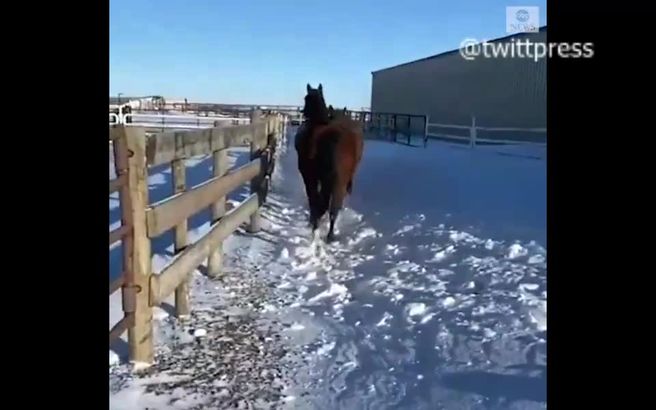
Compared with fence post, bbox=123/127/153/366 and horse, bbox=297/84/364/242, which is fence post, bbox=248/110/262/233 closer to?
horse, bbox=297/84/364/242

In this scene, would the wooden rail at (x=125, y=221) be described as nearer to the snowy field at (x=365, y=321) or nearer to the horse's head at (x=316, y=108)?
the snowy field at (x=365, y=321)

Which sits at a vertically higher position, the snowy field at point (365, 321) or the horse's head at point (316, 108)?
the horse's head at point (316, 108)

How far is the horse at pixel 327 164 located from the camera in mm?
5930

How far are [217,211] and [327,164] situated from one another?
1.47 m

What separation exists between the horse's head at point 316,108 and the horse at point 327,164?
64 mm

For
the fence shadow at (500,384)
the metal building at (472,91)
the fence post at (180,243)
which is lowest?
the fence shadow at (500,384)

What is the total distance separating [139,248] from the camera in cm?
287

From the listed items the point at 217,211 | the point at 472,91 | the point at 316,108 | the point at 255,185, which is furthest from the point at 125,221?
the point at 472,91

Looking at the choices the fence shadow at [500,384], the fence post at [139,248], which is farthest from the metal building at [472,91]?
the fence post at [139,248]

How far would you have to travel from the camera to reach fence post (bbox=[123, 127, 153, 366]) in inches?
113

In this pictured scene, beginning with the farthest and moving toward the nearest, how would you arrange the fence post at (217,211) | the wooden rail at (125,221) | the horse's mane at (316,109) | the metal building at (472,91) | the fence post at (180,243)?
the metal building at (472,91)
the horse's mane at (316,109)
the fence post at (217,211)
the fence post at (180,243)
the wooden rail at (125,221)
